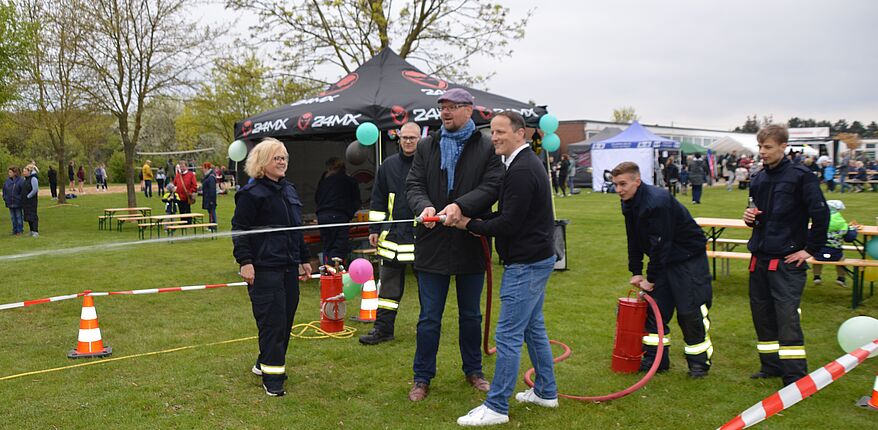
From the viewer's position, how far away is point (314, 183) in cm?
1285

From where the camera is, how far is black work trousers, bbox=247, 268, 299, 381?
4863 millimetres

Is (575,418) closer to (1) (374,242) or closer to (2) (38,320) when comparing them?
(1) (374,242)

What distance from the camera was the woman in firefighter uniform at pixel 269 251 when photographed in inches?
189

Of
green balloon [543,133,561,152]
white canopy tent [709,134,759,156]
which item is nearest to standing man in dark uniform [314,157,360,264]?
green balloon [543,133,561,152]

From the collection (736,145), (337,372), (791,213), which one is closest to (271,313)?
(337,372)

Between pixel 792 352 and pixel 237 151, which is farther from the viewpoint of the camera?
pixel 237 151

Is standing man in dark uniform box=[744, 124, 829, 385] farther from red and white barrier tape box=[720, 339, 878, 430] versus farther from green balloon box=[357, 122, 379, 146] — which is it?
green balloon box=[357, 122, 379, 146]

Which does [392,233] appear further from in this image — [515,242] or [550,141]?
[550,141]

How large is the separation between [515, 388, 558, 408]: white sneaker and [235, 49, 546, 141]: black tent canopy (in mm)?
5503

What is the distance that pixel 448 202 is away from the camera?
4.74 m

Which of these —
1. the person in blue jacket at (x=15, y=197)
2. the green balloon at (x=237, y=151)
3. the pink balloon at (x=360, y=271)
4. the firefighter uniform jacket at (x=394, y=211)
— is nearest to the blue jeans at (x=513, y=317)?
the firefighter uniform jacket at (x=394, y=211)

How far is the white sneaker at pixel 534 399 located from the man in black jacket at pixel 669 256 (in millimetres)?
984

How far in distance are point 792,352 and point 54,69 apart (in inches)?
987

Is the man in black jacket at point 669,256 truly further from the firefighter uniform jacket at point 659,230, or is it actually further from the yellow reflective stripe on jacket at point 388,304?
the yellow reflective stripe on jacket at point 388,304
